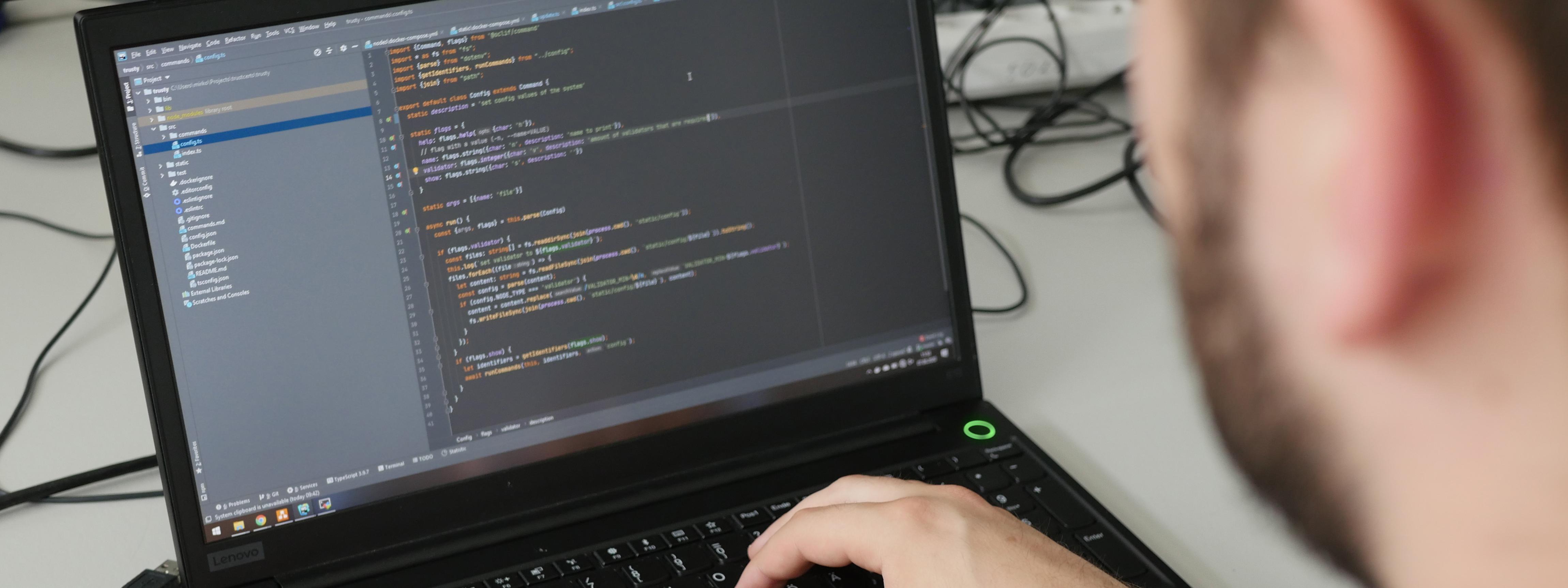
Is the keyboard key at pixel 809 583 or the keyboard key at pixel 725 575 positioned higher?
the keyboard key at pixel 725 575

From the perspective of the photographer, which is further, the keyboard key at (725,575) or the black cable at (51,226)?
the black cable at (51,226)

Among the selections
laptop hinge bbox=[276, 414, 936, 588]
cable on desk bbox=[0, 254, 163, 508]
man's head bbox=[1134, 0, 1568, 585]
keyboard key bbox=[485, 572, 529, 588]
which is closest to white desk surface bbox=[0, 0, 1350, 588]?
cable on desk bbox=[0, 254, 163, 508]

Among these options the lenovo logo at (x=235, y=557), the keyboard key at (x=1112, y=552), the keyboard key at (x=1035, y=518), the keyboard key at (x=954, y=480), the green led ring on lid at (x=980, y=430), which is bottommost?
the keyboard key at (x=1112, y=552)

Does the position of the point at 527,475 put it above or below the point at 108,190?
below

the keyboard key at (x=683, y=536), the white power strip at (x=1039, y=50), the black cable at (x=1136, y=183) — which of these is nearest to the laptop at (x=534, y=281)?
the keyboard key at (x=683, y=536)

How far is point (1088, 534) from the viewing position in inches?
25.7

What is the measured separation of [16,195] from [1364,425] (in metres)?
1.14

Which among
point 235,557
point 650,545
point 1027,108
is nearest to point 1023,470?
point 650,545

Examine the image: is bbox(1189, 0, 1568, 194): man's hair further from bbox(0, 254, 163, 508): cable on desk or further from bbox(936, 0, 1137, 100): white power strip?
bbox(936, 0, 1137, 100): white power strip

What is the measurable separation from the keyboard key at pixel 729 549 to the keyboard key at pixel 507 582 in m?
0.11

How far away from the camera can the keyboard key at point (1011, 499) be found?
67 cm

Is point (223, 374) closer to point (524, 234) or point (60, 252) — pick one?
point (524, 234)

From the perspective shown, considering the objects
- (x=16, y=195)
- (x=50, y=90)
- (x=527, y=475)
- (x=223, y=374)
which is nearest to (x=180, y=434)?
(x=223, y=374)

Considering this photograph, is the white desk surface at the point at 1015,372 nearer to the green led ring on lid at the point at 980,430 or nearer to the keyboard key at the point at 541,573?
the green led ring on lid at the point at 980,430
